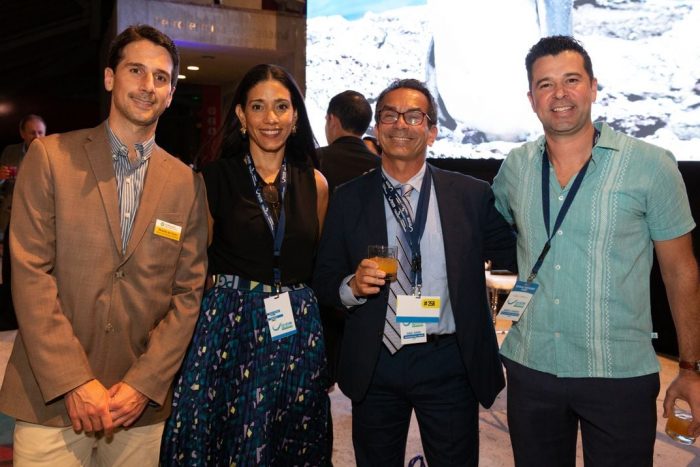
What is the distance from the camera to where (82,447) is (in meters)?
1.84

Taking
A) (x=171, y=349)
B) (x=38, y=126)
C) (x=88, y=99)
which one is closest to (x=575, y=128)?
(x=171, y=349)

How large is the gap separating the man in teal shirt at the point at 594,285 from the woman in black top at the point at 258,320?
0.74m

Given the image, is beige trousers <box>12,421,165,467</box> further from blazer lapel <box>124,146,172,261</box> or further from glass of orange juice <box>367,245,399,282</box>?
glass of orange juice <box>367,245,399,282</box>

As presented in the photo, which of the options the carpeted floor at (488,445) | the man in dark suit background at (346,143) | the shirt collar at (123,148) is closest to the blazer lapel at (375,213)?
the shirt collar at (123,148)

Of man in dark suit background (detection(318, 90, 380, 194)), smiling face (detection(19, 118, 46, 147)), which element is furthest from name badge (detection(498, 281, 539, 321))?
smiling face (detection(19, 118, 46, 147))

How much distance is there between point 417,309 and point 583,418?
607 mm

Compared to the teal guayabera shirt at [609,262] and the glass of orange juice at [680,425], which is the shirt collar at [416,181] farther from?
the glass of orange juice at [680,425]

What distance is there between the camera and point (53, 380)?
1.72 m

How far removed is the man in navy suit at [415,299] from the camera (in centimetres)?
208

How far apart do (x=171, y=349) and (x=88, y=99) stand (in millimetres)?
19859

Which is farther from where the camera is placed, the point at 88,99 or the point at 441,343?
the point at 88,99

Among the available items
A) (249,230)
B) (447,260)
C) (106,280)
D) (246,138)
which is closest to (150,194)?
(106,280)

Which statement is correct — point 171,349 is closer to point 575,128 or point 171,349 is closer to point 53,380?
point 53,380

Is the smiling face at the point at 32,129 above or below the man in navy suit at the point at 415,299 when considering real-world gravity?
above
